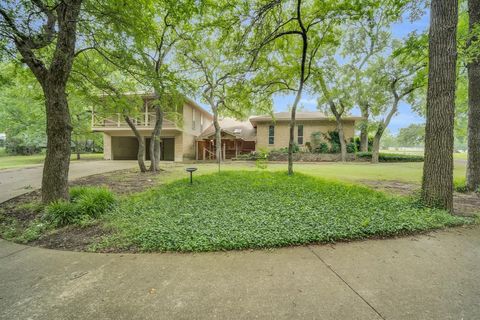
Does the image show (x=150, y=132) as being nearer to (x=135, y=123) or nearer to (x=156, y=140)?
(x=135, y=123)

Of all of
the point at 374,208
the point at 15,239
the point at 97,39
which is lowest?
the point at 15,239

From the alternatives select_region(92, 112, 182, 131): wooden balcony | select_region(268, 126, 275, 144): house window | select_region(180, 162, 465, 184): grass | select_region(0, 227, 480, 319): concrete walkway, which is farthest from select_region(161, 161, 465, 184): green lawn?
select_region(268, 126, 275, 144): house window

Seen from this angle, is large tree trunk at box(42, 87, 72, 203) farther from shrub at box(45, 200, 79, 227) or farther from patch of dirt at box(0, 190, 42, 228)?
shrub at box(45, 200, 79, 227)

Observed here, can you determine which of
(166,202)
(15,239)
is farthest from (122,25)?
(15,239)

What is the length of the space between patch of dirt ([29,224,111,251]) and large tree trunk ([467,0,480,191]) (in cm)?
932

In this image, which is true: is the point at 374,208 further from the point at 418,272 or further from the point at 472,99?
the point at 472,99

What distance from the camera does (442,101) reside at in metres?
4.02

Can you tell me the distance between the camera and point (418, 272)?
2246 mm

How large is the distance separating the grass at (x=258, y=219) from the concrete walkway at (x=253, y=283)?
218 mm

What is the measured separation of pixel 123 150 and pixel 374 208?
2219 cm

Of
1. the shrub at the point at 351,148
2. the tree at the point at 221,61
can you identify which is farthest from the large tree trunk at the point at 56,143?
the shrub at the point at 351,148

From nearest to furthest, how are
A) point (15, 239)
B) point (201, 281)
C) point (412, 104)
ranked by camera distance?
point (201, 281) → point (15, 239) → point (412, 104)

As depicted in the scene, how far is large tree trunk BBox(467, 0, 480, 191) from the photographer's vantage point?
5867mm

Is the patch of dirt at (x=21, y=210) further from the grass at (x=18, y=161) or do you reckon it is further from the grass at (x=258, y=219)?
the grass at (x=18, y=161)
